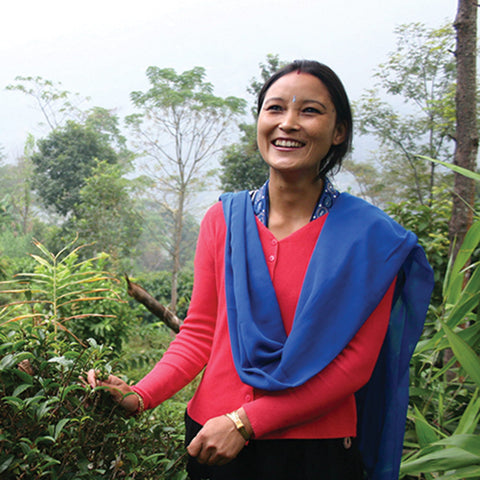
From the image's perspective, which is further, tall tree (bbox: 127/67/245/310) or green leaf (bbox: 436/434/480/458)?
tall tree (bbox: 127/67/245/310)

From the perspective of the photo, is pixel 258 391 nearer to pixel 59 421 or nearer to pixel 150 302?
pixel 59 421

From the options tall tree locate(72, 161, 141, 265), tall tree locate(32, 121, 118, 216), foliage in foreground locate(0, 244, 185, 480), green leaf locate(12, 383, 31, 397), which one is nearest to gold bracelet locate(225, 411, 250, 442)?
foliage in foreground locate(0, 244, 185, 480)

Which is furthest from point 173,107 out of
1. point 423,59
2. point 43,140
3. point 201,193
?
point 423,59

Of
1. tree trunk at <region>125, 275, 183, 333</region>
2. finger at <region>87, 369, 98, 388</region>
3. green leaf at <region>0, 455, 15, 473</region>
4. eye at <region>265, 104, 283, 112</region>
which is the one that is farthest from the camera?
tree trunk at <region>125, 275, 183, 333</region>

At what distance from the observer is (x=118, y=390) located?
818 mm

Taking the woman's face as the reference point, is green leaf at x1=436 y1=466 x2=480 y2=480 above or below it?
below

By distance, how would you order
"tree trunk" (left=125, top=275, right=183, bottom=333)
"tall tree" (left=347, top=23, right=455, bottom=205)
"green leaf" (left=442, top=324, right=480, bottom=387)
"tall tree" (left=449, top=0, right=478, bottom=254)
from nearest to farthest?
1. "green leaf" (left=442, top=324, right=480, bottom=387)
2. "tree trunk" (left=125, top=275, right=183, bottom=333)
3. "tall tree" (left=449, top=0, right=478, bottom=254)
4. "tall tree" (left=347, top=23, right=455, bottom=205)

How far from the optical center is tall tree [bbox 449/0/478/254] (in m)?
2.14

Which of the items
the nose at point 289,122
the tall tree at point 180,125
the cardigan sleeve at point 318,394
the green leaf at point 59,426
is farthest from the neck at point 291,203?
the tall tree at point 180,125

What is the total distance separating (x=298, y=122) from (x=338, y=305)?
15.2 inches

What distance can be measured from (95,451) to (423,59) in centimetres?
1103

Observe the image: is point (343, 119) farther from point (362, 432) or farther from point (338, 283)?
point (362, 432)

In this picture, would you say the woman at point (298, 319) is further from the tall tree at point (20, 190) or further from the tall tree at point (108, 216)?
the tall tree at point (20, 190)

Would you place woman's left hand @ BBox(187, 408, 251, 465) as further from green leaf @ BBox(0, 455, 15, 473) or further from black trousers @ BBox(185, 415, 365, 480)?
green leaf @ BBox(0, 455, 15, 473)
